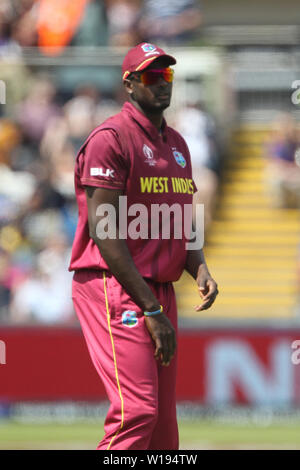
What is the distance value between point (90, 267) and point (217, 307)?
786cm

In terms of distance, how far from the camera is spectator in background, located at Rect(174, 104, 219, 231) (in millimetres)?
13797

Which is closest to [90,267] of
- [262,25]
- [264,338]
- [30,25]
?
[264,338]

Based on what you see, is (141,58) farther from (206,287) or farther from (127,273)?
(206,287)

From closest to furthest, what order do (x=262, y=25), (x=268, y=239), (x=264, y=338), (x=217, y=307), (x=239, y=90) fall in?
(x=264, y=338) → (x=217, y=307) → (x=268, y=239) → (x=239, y=90) → (x=262, y=25)

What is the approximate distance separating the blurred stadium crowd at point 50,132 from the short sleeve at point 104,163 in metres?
6.68

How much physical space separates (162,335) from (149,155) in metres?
0.87

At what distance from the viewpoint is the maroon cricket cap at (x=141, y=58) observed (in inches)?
209

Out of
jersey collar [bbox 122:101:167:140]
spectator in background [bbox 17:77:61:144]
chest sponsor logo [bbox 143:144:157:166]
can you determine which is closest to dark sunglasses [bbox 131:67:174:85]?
jersey collar [bbox 122:101:167:140]

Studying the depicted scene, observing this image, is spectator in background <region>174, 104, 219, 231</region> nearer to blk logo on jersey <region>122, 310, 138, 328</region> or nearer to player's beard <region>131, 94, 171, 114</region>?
player's beard <region>131, 94, 171, 114</region>

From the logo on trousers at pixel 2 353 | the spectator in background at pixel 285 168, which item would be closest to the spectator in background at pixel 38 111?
the spectator in background at pixel 285 168

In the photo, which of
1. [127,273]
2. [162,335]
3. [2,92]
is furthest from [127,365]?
[2,92]

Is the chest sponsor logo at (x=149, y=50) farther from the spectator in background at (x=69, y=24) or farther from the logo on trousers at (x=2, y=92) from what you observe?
the spectator in background at (x=69, y=24)
